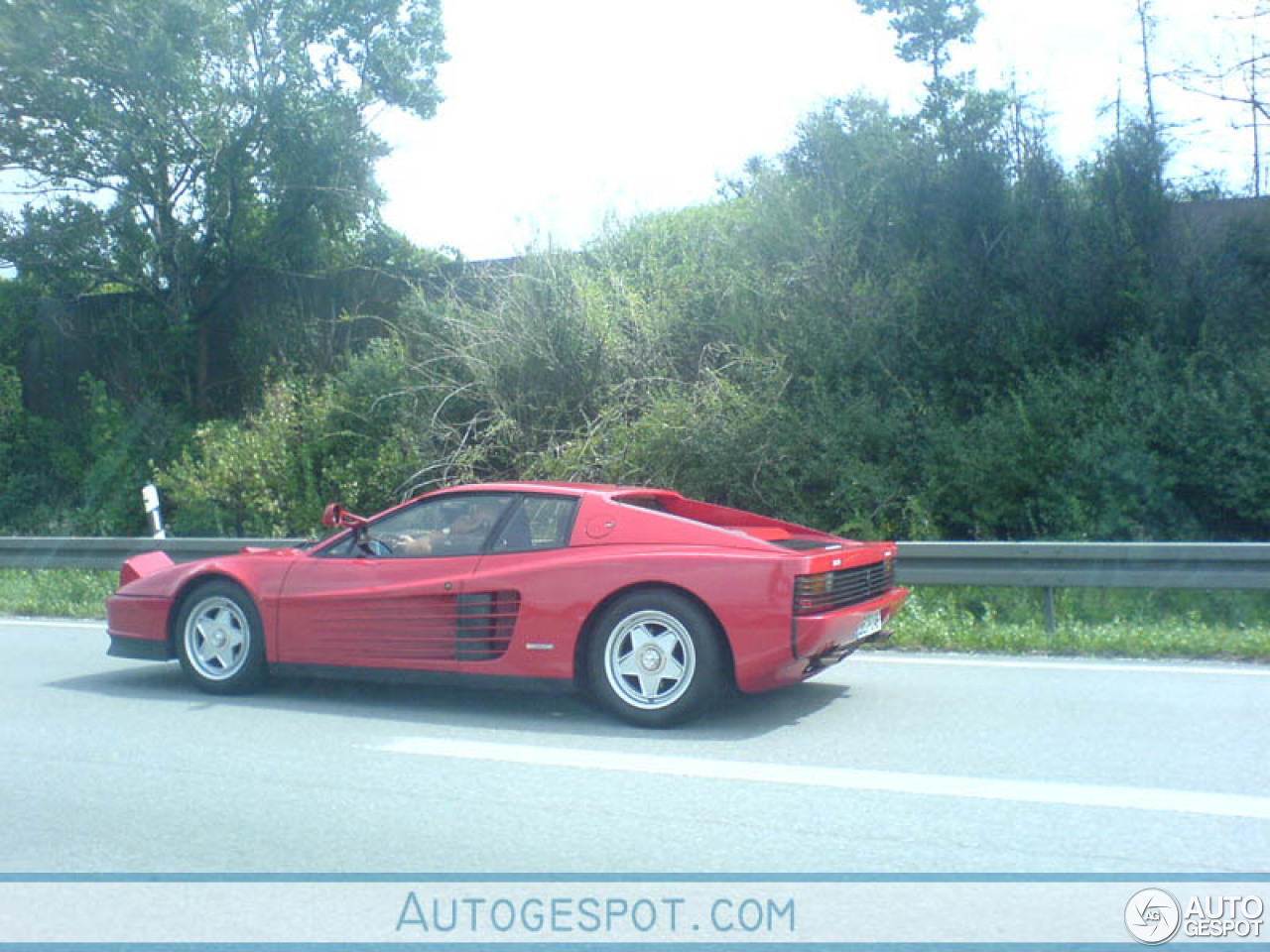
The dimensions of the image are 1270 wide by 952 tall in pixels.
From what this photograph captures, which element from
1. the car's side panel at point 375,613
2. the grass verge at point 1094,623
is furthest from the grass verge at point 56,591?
the grass verge at point 1094,623

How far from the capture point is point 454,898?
392cm

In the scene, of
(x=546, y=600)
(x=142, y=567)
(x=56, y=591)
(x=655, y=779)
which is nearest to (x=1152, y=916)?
(x=655, y=779)

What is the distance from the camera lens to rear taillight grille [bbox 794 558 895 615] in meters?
5.88

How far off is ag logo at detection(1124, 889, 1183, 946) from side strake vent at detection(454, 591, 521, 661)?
138 inches

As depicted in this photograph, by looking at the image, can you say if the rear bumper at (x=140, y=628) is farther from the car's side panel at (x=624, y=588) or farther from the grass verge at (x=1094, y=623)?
the grass verge at (x=1094, y=623)

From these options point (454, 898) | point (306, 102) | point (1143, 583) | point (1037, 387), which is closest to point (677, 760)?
point (454, 898)

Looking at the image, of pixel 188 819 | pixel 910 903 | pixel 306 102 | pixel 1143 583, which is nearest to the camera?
pixel 910 903

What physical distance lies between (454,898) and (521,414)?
435 inches

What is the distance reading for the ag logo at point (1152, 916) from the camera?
3.54m

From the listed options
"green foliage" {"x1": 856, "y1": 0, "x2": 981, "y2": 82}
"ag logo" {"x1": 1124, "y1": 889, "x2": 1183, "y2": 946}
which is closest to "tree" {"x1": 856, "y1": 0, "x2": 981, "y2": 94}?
"green foliage" {"x1": 856, "y1": 0, "x2": 981, "y2": 82}

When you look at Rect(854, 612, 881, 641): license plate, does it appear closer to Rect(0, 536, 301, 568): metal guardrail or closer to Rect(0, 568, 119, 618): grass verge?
Rect(0, 536, 301, 568): metal guardrail

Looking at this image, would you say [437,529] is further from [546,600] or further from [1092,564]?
[1092,564]

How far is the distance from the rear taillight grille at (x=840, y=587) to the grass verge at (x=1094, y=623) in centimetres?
190

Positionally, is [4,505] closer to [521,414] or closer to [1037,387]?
[521,414]
